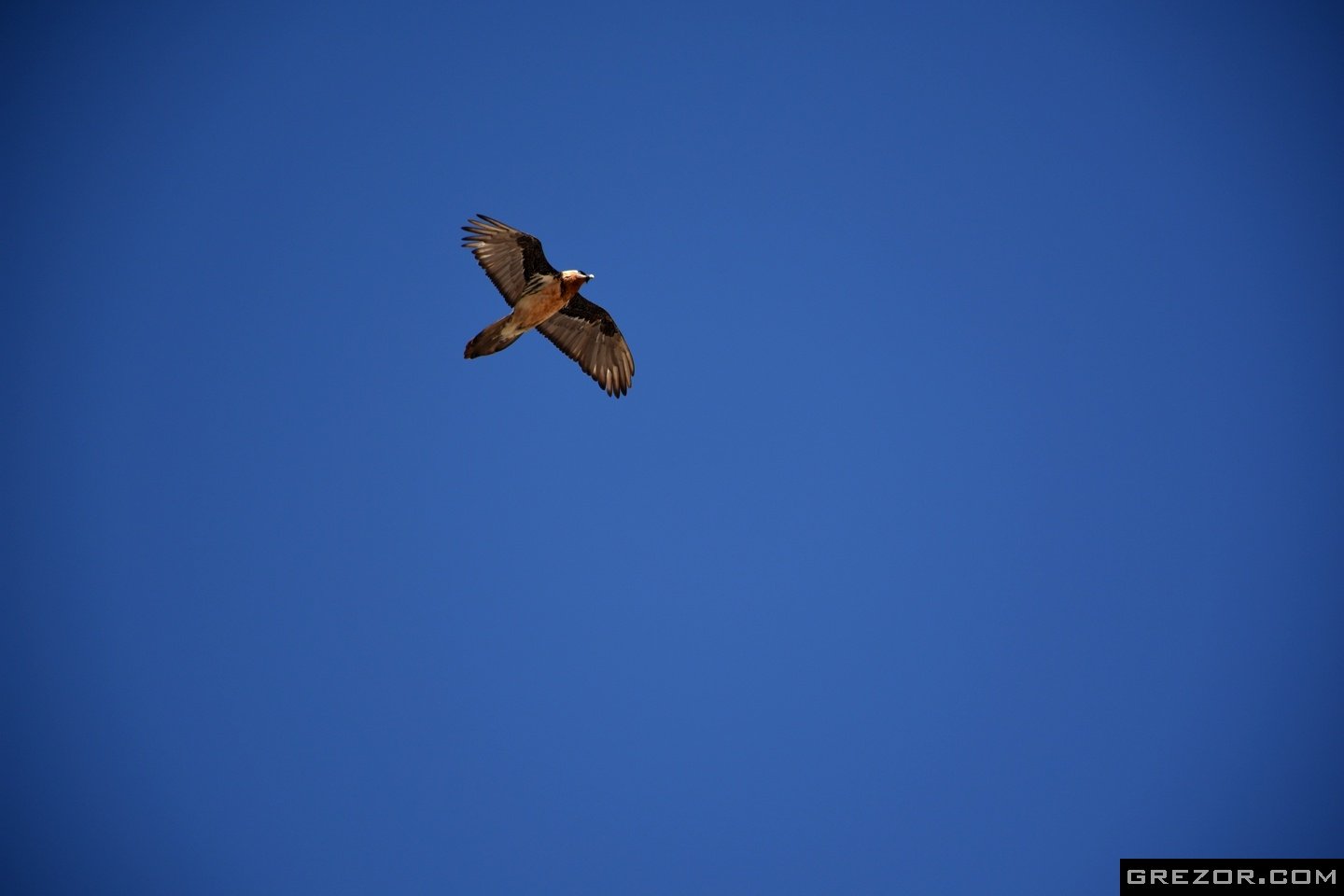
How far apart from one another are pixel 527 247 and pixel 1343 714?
114643mm

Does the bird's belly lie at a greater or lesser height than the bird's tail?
greater

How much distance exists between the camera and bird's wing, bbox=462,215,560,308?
18.0 metres

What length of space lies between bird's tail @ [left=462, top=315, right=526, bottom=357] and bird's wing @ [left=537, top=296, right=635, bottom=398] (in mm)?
2243

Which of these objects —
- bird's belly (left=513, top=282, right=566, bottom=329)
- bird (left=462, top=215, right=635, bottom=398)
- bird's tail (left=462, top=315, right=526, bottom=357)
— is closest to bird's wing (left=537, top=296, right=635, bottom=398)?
bird (left=462, top=215, right=635, bottom=398)

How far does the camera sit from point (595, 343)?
20172 mm

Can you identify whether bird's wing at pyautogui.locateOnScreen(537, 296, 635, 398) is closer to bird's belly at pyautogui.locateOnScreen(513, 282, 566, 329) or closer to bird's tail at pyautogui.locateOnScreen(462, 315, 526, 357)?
bird's belly at pyautogui.locateOnScreen(513, 282, 566, 329)

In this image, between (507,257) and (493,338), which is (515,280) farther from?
(493,338)

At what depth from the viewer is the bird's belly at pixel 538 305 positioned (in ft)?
58.1

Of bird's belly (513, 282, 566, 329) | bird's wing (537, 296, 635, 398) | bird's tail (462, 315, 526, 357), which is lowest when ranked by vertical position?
bird's tail (462, 315, 526, 357)

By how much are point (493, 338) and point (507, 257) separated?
1.77m

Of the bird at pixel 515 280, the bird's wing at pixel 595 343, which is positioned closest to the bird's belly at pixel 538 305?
the bird at pixel 515 280

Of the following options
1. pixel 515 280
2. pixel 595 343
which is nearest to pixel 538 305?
pixel 515 280

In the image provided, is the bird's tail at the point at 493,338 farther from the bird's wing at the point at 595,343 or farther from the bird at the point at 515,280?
the bird's wing at the point at 595,343

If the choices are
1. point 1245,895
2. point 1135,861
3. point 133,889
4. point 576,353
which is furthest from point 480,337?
point 133,889
